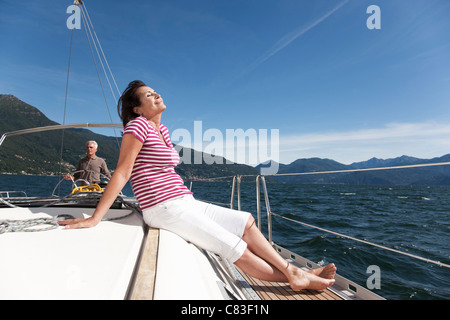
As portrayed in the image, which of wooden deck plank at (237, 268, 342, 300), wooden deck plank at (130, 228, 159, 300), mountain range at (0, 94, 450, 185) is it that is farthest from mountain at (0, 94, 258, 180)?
wooden deck plank at (130, 228, 159, 300)

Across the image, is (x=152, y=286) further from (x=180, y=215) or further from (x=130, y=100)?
(x=130, y=100)

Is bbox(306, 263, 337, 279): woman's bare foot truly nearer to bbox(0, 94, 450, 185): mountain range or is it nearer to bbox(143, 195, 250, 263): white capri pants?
bbox(143, 195, 250, 263): white capri pants

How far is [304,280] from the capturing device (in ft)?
4.20

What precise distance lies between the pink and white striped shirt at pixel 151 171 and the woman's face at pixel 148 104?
18cm

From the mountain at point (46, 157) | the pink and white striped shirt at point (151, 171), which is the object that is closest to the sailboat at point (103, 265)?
the pink and white striped shirt at point (151, 171)

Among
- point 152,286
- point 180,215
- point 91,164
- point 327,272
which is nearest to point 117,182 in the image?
point 180,215

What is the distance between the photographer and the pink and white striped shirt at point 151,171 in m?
1.19

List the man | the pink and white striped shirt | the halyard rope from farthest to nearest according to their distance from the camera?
the man, the pink and white striped shirt, the halyard rope

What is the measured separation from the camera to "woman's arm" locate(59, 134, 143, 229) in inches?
43.9

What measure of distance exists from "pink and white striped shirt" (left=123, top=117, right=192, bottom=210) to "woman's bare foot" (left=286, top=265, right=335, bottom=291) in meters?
0.66

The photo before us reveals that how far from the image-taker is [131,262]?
0.77 metres
